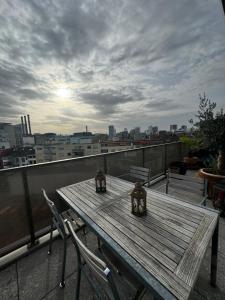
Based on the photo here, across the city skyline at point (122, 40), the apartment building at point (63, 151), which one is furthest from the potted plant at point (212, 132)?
the apartment building at point (63, 151)

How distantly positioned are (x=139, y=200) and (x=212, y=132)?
402 cm

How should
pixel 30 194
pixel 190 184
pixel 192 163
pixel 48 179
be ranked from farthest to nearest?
pixel 192 163 < pixel 190 184 < pixel 48 179 < pixel 30 194

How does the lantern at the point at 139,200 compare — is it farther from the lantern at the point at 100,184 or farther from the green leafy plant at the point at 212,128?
the green leafy plant at the point at 212,128

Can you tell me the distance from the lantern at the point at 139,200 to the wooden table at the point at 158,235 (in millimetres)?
53

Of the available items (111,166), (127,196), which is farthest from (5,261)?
(111,166)

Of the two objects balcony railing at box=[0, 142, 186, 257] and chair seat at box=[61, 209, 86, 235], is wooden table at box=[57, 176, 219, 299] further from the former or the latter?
balcony railing at box=[0, 142, 186, 257]

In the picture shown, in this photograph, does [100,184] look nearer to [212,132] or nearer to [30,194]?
[30,194]

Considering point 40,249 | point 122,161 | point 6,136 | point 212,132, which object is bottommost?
point 40,249

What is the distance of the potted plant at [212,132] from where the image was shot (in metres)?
3.82

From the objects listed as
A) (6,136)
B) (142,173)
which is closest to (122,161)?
(142,173)

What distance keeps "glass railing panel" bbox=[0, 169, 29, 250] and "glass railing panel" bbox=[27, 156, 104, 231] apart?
144 mm

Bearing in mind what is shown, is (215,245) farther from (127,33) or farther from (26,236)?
(127,33)

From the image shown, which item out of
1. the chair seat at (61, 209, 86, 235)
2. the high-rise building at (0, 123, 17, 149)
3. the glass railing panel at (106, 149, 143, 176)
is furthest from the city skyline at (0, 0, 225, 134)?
the high-rise building at (0, 123, 17, 149)

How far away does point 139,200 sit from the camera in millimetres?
1407
